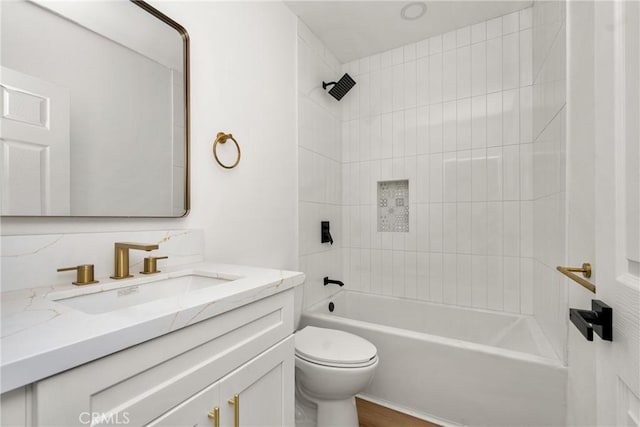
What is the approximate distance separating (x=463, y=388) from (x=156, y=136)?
73.6 inches

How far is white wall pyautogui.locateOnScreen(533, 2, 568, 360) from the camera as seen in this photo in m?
1.29

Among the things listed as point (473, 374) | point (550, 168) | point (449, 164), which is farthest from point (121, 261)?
point (449, 164)

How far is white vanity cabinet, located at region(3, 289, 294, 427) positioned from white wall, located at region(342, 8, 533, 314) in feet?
5.27

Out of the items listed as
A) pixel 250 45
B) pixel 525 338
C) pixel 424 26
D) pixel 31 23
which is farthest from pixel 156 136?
pixel 525 338

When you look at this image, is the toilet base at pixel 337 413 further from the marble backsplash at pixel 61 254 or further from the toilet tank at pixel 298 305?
the marble backsplash at pixel 61 254

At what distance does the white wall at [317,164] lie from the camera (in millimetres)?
2076

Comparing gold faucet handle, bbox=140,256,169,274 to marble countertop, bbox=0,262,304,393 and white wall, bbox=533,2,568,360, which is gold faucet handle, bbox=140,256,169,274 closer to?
marble countertop, bbox=0,262,304,393

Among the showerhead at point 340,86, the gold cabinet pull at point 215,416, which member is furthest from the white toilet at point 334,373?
the showerhead at point 340,86

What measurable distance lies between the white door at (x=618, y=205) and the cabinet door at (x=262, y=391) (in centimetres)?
79

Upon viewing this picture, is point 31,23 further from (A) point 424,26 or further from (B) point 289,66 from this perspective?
(A) point 424,26

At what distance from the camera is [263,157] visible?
5.65 ft

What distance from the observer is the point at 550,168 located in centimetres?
148

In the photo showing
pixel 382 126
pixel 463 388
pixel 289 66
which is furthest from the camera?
pixel 382 126

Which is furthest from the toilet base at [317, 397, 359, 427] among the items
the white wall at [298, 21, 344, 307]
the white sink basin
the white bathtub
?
the white sink basin
